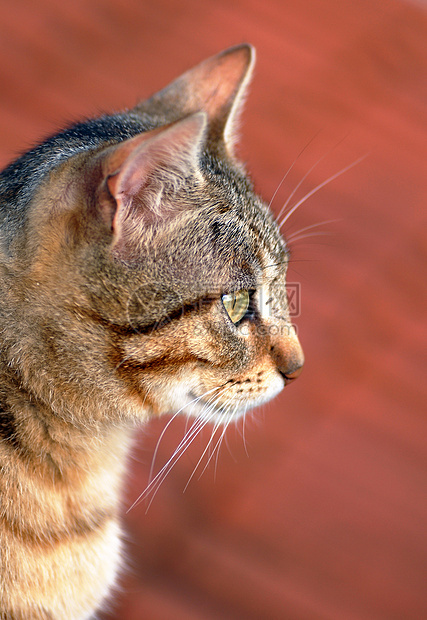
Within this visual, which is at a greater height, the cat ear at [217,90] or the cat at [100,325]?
the cat ear at [217,90]

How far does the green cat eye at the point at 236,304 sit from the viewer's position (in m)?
1.00

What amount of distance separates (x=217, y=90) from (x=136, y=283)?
46 cm

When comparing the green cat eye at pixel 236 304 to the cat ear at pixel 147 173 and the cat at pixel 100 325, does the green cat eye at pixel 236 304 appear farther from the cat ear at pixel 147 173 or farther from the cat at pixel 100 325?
the cat ear at pixel 147 173

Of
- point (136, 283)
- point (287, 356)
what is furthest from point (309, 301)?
point (136, 283)

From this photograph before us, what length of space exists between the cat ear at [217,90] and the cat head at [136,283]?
120 millimetres

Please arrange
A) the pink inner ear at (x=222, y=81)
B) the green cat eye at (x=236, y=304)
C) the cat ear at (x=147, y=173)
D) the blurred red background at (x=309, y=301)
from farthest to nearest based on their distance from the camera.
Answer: the blurred red background at (x=309, y=301), the pink inner ear at (x=222, y=81), the green cat eye at (x=236, y=304), the cat ear at (x=147, y=173)

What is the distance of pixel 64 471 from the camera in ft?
3.33

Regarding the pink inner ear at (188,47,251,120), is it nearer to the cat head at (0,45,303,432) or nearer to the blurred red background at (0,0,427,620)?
the cat head at (0,45,303,432)

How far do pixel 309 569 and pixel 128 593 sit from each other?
360 millimetres

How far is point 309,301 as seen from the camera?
170cm

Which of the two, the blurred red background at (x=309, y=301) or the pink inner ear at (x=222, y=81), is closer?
the pink inner ear at (x=222, y=81)

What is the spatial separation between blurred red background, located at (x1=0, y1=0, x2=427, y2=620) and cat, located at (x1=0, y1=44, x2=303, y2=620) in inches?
11.0

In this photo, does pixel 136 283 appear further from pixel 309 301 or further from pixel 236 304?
pixel 309 301

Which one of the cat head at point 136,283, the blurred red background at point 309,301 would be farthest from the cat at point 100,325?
the blurred red background at point 309,301
